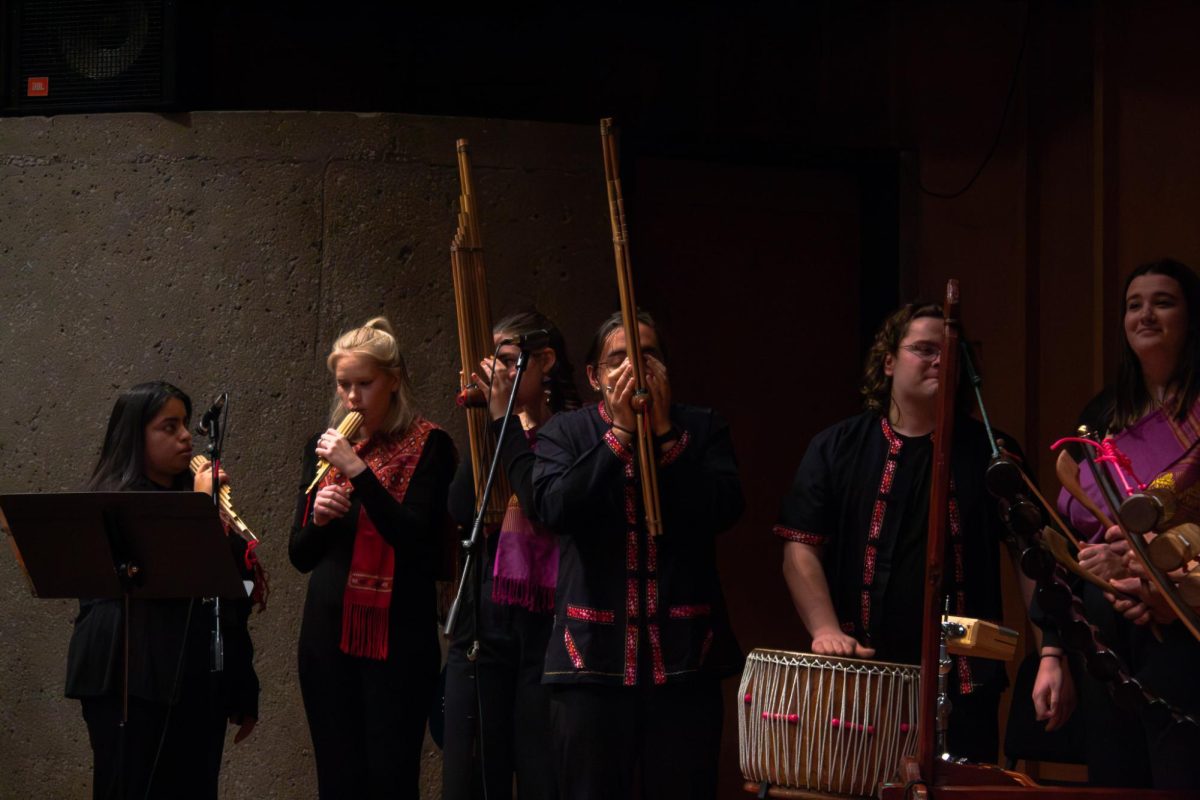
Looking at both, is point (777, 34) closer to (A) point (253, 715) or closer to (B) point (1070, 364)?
(B) point (1070, 364)

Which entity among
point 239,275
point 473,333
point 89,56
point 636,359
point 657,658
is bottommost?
point 657,658

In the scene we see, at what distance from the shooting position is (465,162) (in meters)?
4.30

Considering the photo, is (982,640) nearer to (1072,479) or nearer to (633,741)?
(1072,479)

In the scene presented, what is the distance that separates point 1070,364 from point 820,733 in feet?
9.58

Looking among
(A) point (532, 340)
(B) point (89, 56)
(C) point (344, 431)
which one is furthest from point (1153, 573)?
(B) point (89, 56)

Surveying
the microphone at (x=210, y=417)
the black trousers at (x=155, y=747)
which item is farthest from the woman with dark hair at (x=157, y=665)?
the microphone at (x=210, y=417)

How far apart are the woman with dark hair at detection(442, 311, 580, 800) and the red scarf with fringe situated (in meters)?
0.24

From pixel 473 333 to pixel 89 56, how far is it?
2292mm

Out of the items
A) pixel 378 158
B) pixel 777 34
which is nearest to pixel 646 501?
pixel 378 158

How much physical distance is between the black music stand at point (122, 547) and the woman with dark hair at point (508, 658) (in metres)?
0.65

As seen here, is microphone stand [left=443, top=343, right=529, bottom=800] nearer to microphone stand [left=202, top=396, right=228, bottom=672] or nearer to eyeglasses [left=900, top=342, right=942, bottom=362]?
microphone stand [left=202, top=396, right=228, bottom=672]

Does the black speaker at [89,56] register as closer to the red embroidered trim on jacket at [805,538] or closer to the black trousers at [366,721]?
the black trousers at [366,721]

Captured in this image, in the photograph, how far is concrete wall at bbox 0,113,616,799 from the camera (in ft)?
17.6

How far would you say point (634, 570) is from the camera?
357cm
